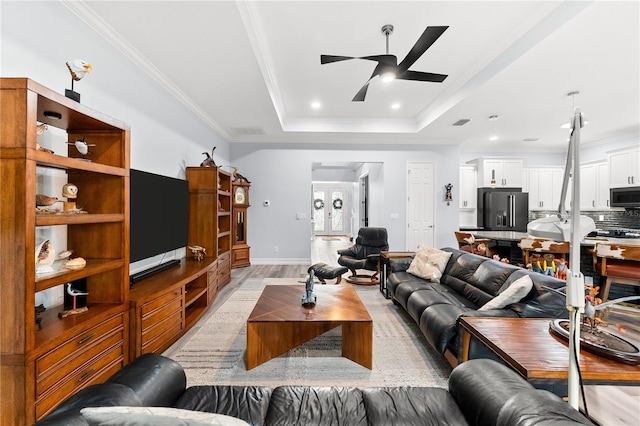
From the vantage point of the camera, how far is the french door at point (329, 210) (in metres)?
13.0

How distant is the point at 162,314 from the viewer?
238cm

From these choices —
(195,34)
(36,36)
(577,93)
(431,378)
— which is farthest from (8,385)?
(577,93)

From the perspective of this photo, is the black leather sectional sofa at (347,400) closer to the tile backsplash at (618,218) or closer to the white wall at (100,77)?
the white wall at (100,77)

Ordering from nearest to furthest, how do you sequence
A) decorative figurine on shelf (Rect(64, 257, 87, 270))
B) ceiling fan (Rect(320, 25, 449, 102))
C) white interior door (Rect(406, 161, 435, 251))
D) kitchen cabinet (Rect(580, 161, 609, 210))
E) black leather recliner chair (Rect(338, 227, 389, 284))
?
decorative figurine on shelf (Rect(64, 257, 87, 270)), ceiling fan (Rect(320, 25, 449, 102)), black leather recliner chair (Rect(338, 227, 389, 284)), kitchen cabinet (Rect(580, 161, 609, 210)), white interior door (Rect(406, 161, 435, 251))

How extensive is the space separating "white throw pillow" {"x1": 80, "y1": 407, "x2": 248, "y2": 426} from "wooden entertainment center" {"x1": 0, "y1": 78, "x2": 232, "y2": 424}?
1.12 m

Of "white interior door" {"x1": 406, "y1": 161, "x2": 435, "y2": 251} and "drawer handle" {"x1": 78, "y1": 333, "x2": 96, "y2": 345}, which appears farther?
"white interior door" {"x1": 406, "y1": 161, "x2": 435, "y2": 251}

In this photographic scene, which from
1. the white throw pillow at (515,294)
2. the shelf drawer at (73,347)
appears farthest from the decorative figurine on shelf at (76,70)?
the white throw pillow at (515,294)

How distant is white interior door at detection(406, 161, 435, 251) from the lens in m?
6.46

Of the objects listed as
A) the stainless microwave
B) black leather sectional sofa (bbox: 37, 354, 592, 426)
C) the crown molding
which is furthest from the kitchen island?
the crown molding

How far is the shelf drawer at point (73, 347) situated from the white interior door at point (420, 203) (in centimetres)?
582

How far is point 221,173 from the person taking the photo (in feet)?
14.6

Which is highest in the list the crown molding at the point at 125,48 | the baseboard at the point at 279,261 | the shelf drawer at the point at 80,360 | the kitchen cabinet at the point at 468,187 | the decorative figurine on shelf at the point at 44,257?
the crown molding at the point at 125,48

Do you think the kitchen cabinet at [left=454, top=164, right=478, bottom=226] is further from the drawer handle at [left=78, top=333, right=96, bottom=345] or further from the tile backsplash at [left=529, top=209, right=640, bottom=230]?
the drawer handle at [left=78, top=333, right=96, bottom=345]

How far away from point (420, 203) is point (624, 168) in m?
4.12
